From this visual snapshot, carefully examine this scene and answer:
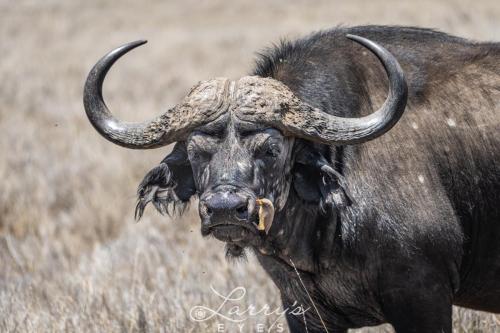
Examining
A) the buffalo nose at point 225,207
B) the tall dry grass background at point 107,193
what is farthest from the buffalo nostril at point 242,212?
the tall dry grass background at point 107,193

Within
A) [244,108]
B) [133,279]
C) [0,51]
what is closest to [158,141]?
[244,108]

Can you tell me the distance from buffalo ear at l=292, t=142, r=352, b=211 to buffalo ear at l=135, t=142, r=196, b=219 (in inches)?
22.1

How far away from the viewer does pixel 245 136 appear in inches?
185

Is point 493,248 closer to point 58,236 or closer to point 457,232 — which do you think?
point 457,232

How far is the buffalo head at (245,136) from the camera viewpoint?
4.51 m

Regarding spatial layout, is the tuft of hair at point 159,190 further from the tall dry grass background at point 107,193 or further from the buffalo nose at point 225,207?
the tall dry grass background at point 107,193

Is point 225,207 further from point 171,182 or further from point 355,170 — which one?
point 355,170

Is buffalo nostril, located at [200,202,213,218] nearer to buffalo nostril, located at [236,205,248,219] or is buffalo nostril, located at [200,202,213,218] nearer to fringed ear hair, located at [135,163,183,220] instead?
buffalo nostril, located at [236,205,248,219]

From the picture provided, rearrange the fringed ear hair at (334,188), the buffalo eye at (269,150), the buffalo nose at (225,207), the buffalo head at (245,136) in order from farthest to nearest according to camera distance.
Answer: the fringed ear hair at (334,188) < the buffalo eye at (269,150) < the buffalo head at (245,136) < the buffalo nose at (225,207)

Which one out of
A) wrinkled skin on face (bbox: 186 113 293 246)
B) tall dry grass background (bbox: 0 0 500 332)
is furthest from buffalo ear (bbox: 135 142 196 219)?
tall dry grass background (bbox: 0 0 500 332)

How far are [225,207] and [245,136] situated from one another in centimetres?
47

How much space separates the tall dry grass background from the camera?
22.0 ft

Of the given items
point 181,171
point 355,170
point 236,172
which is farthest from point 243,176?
point 355,170

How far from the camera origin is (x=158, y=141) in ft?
16.1
